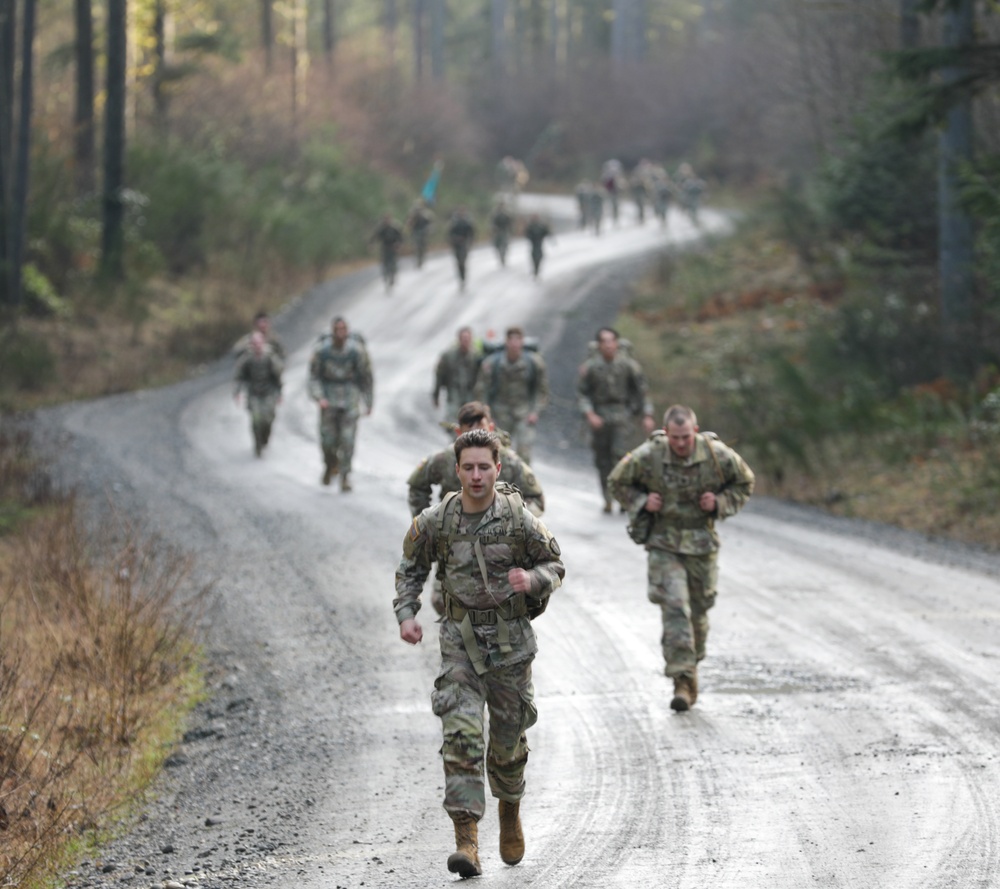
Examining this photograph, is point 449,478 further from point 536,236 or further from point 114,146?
point 536,236

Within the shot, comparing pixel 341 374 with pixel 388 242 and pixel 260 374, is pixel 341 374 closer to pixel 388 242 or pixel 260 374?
pixel 260 374

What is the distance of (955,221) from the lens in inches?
848

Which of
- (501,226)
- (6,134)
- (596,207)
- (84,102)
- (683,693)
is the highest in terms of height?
(84,102)

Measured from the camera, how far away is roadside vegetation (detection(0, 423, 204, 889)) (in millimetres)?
7316

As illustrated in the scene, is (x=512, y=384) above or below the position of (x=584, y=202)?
below

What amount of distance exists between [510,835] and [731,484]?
3.48 meters

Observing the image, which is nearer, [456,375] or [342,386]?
[456,375]

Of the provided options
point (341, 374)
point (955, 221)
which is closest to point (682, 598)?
point (341, 374)

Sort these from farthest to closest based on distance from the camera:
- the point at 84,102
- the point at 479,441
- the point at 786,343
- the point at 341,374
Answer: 1. the point at 84,102
2. the point at 786,343
3. the point at 341,374
4. the point at 479,441

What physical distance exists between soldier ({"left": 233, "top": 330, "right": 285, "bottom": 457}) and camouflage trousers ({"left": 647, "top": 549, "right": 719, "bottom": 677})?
1091 centimetres

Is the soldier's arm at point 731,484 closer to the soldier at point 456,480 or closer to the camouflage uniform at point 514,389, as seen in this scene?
the soldier at point 456,480

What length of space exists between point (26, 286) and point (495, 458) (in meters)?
23.9

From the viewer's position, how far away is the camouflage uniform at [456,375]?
17.0 m

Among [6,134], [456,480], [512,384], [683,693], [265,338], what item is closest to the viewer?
[683,693]
